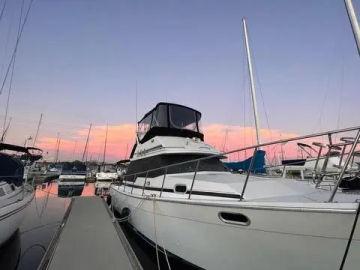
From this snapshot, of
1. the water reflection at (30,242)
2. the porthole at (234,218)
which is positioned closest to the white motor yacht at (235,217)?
the porthole at (234,218)

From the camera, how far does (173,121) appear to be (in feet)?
36.3

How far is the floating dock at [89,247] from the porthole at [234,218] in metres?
1.83

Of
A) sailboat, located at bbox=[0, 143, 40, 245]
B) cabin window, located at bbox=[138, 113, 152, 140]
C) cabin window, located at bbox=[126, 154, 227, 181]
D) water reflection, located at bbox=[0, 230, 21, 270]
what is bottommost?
water reflection, located at bbox=[0, 230, 21, 270]

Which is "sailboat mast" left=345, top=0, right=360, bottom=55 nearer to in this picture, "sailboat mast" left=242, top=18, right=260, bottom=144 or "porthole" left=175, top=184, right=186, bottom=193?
"sailboat mast" left=242, top=18, right=260, bottom=144

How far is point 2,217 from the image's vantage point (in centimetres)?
779

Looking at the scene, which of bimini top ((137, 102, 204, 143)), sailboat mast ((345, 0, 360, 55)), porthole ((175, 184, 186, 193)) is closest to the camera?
porthole ((175, 184, 186, 193))

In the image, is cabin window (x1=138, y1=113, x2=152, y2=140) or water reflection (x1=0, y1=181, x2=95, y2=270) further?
cabin window (x1=138, y1=113, x2=152, y2=140)

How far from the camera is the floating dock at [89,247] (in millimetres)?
5812

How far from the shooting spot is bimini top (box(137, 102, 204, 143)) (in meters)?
10.9

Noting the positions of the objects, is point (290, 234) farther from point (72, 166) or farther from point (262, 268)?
point (72, 166)

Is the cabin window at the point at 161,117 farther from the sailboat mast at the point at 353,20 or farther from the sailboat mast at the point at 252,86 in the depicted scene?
the sailboat mast at the point at 353,20

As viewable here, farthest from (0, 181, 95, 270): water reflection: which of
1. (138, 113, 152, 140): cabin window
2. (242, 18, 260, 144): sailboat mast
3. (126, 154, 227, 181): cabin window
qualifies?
(242, 18, 260, 144): sailboat mast

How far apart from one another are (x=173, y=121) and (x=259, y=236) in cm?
672

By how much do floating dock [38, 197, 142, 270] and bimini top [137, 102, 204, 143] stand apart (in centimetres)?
342
